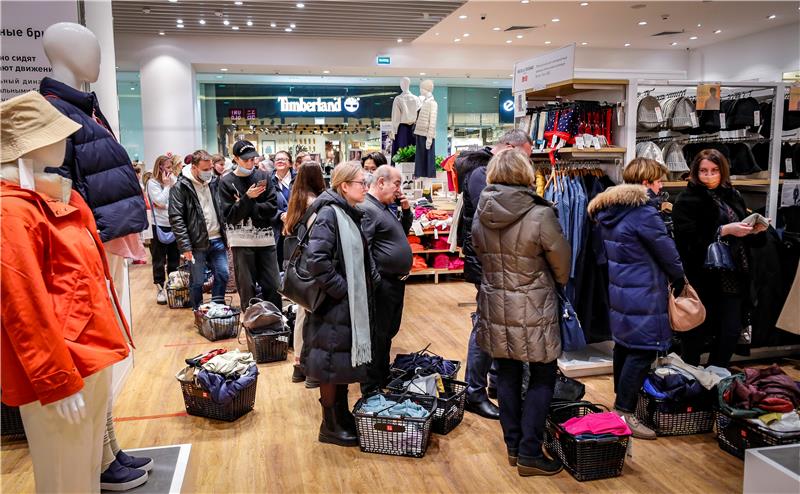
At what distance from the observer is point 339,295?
10.1 feet

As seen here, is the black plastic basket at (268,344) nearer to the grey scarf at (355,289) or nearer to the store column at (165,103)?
the grey scarf at (355,289)

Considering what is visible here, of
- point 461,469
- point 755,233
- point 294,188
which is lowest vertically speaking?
point 461,469

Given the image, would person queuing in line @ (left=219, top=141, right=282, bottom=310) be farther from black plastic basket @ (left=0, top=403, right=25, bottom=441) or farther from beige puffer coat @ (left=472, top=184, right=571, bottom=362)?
beige puffer coat @ (left=472, top=184, right=571, bottom=362)

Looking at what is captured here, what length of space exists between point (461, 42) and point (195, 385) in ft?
36.4

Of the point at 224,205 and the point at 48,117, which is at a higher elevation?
the point at 48,117

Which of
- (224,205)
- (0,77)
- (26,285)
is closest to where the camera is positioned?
(26,285)

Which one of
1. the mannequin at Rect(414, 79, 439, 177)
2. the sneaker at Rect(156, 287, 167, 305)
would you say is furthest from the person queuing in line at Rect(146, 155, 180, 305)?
the mannequin at Rect(414, 79, 439, 177)

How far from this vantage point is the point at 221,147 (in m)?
14.9

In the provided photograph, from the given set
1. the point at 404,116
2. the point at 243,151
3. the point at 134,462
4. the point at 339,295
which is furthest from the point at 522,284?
the point at 404,116

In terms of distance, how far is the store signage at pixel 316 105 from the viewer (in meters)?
15.3

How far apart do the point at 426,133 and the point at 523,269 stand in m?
5.14

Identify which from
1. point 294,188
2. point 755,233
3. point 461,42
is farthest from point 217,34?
point 755,233

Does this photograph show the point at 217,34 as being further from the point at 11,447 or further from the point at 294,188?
the point at 11,447

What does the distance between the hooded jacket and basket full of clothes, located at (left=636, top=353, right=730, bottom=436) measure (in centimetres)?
395
